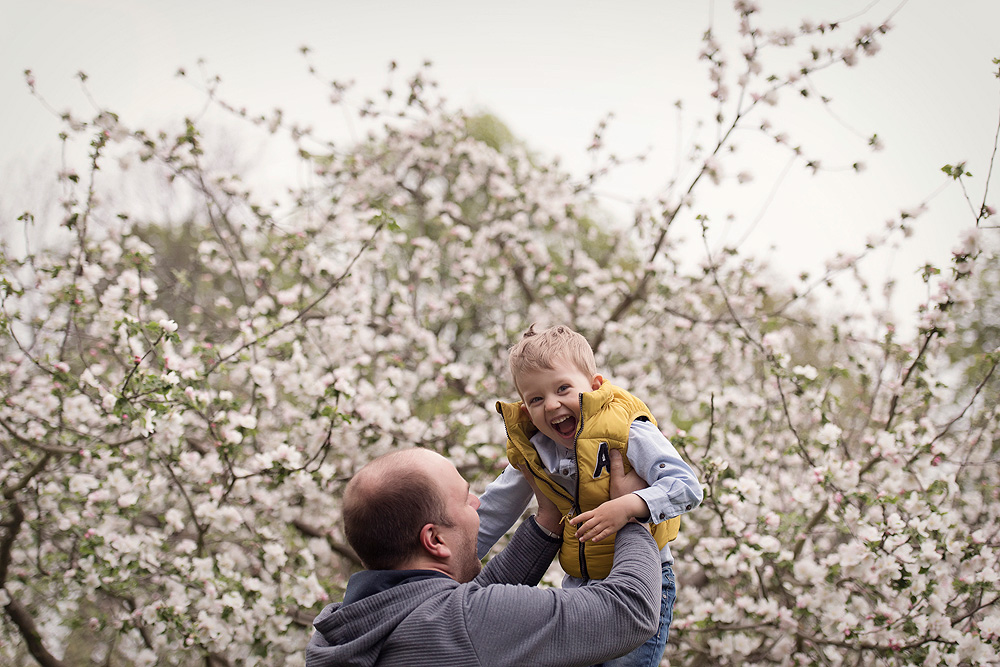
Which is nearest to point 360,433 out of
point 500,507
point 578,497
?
point 500,507

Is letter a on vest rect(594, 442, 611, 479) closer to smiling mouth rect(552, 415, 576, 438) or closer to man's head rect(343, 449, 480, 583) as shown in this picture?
smiling mouth rect(552, 415, 576, 438)

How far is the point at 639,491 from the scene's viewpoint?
1.50 meters

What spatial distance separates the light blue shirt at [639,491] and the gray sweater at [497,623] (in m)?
0.13

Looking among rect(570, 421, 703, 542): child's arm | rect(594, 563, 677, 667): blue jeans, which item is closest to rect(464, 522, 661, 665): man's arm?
rect(570, 421, 703, 542): child's arm

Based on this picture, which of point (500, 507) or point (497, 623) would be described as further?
point (500, 507)

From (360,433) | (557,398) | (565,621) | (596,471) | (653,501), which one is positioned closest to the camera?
(565,621)

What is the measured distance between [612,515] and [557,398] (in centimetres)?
37

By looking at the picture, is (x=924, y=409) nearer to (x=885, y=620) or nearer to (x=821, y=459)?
(x=821, y=459)

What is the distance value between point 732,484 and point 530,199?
3.38 meters

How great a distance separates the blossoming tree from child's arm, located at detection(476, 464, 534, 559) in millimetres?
969

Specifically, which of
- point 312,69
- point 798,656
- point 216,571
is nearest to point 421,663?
point 216,571

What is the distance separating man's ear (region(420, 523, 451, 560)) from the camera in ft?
5.06

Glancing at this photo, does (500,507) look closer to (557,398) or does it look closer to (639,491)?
(557,398)

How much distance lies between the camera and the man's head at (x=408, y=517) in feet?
5.03
